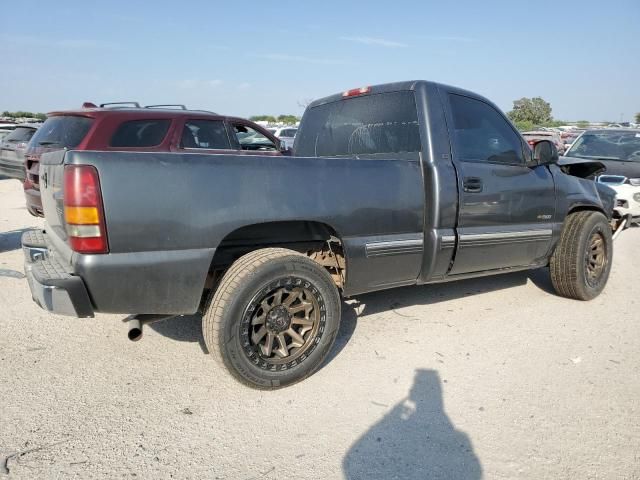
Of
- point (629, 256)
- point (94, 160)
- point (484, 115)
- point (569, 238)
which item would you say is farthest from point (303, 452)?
point (629, 256)

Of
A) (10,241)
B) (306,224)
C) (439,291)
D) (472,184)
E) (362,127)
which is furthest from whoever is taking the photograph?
(10,241)

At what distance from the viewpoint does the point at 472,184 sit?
3.42 metres

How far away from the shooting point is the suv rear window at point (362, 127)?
3473mm

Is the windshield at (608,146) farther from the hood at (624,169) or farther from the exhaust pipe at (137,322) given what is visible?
the exhaust pipe at (137,322)

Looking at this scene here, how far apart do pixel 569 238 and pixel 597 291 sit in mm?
682

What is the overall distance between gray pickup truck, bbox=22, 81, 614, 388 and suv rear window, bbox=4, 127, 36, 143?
7.07m

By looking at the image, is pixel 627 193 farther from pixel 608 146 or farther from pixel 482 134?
pixel 482 134

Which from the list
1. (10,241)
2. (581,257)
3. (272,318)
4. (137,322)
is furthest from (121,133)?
(581,257)

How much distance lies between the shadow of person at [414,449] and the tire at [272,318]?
648 millimetres

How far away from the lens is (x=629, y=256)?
6277 mm

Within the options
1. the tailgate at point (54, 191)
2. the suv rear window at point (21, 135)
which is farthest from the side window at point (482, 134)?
the suv rear window at point (21, 135)

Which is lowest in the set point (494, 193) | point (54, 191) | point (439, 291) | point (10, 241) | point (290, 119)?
point (439, 291)

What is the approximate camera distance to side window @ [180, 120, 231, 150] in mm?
6301

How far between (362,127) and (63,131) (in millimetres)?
4107
